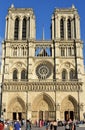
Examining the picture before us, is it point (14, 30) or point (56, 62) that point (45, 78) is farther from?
point (14, 30)

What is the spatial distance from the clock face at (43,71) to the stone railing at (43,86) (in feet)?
7.05

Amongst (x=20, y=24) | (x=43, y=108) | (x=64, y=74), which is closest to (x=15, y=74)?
(x=43, y=108)

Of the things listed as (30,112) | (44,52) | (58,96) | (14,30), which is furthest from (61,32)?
(30,112)

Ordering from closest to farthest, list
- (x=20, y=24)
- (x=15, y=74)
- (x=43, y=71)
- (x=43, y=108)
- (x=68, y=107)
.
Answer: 1. (x=68, y=107)
2. (x=43, y=108)
3. (x=15, y=74)
4. (x=43, y=71)
5. (x=20, y=24)

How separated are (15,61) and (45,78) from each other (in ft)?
20.5

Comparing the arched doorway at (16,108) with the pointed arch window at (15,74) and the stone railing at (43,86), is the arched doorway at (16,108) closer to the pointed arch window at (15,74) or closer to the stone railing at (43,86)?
the stone railing at (43,86)

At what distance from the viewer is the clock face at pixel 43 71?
50.8m

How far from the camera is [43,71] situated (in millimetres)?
51219

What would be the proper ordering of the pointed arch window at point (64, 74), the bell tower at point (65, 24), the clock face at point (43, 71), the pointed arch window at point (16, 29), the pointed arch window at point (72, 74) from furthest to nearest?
the pointed arch window at point (16, 29) < the bell tower at point (65, 24) < the clock face at point (43, 71) < the pointed arch window at point (64, 74) < the pointed arch window at point (72, 74)

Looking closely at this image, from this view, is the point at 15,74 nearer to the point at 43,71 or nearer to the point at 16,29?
the point at 43,71

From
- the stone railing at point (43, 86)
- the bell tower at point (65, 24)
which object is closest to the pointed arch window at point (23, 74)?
the stone railing at point (43, 86)

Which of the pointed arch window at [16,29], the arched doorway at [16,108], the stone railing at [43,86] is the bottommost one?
the arched doorway at [16,108]

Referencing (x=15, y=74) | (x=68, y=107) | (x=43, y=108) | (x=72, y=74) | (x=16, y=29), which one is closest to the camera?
(x=68, y=107)

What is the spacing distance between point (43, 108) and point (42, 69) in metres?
7.16
